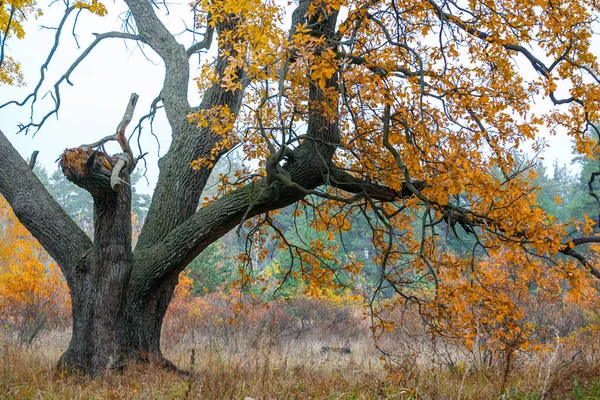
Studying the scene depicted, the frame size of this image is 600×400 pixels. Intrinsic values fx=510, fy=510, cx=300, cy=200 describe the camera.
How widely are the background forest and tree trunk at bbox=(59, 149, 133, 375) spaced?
0.40 metres

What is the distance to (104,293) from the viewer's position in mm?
5719

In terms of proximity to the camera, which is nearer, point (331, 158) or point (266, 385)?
point (266, 385)

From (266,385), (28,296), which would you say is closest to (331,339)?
(28,296)

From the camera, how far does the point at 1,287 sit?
34.6ft

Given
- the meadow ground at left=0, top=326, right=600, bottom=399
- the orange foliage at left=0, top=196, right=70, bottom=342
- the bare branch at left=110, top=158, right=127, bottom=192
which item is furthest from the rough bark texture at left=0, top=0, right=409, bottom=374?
the orange foliage at left=0, top=196, right=70, bottom=342

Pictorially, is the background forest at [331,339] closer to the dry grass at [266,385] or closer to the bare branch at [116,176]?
the dry grass at [266,385]

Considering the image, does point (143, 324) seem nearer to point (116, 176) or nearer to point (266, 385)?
point (116, 176)

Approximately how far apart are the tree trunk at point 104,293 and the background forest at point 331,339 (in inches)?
15.8

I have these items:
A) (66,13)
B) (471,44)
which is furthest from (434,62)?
(66,13)

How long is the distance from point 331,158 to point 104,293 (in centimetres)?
297

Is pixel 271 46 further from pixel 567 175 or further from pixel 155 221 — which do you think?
pixel 567 175

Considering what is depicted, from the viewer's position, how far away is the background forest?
437 cm

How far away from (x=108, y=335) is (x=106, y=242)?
3.38ft

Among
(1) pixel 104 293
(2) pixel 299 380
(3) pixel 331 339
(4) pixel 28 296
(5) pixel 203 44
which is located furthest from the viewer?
(3) pixel 331 339
